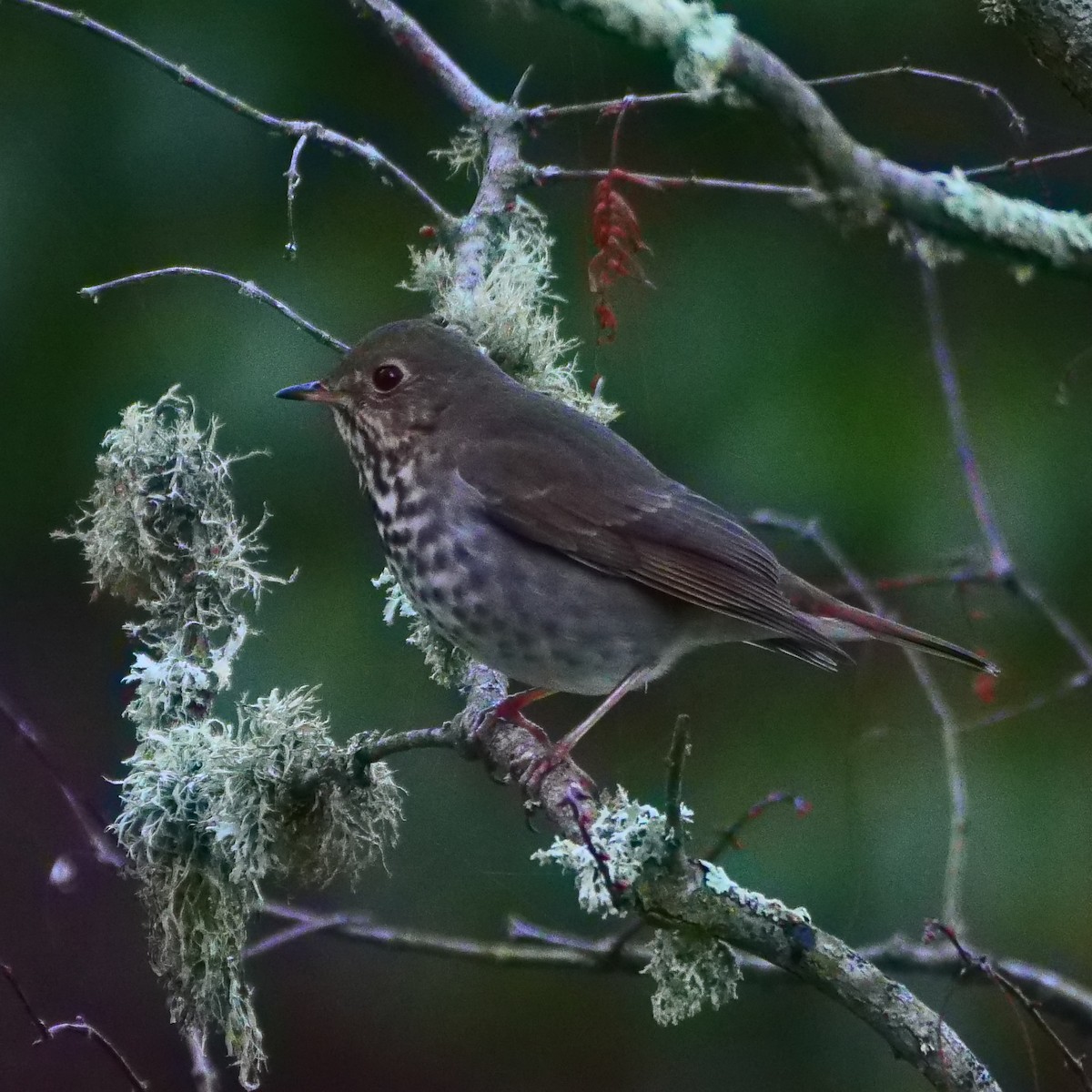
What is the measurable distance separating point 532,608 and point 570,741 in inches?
9.9

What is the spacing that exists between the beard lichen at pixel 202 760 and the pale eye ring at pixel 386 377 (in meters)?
0.40

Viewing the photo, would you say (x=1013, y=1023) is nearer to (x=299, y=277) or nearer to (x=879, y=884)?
(x=879, y=884)

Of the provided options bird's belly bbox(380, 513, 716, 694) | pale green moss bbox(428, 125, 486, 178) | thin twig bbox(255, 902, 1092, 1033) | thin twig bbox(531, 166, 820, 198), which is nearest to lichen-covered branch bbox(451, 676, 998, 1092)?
thin twig bbox(255, 902, 1092, 1033)

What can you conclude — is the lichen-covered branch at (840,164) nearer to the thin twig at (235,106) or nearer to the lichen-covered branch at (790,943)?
the lichen-covered branch at (790,943)

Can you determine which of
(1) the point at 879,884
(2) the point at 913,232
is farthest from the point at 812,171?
(1) the point at 879,884

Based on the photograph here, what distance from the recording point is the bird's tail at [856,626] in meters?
2.87

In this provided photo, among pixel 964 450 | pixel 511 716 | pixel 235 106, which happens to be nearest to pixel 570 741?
pixel 511 716

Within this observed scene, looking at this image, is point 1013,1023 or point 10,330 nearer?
point 1013,1023

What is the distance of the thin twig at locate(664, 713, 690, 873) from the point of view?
6.00 ft

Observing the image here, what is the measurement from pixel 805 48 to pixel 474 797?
207cm

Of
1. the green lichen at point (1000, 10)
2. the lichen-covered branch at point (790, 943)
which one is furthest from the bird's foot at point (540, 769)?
the green lichen at point (1000, 10)

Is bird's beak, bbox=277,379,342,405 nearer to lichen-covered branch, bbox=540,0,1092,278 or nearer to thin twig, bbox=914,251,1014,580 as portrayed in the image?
thin twig, bbox=914,251,1014,580

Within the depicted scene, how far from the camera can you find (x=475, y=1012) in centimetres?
414

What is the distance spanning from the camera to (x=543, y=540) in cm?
299
